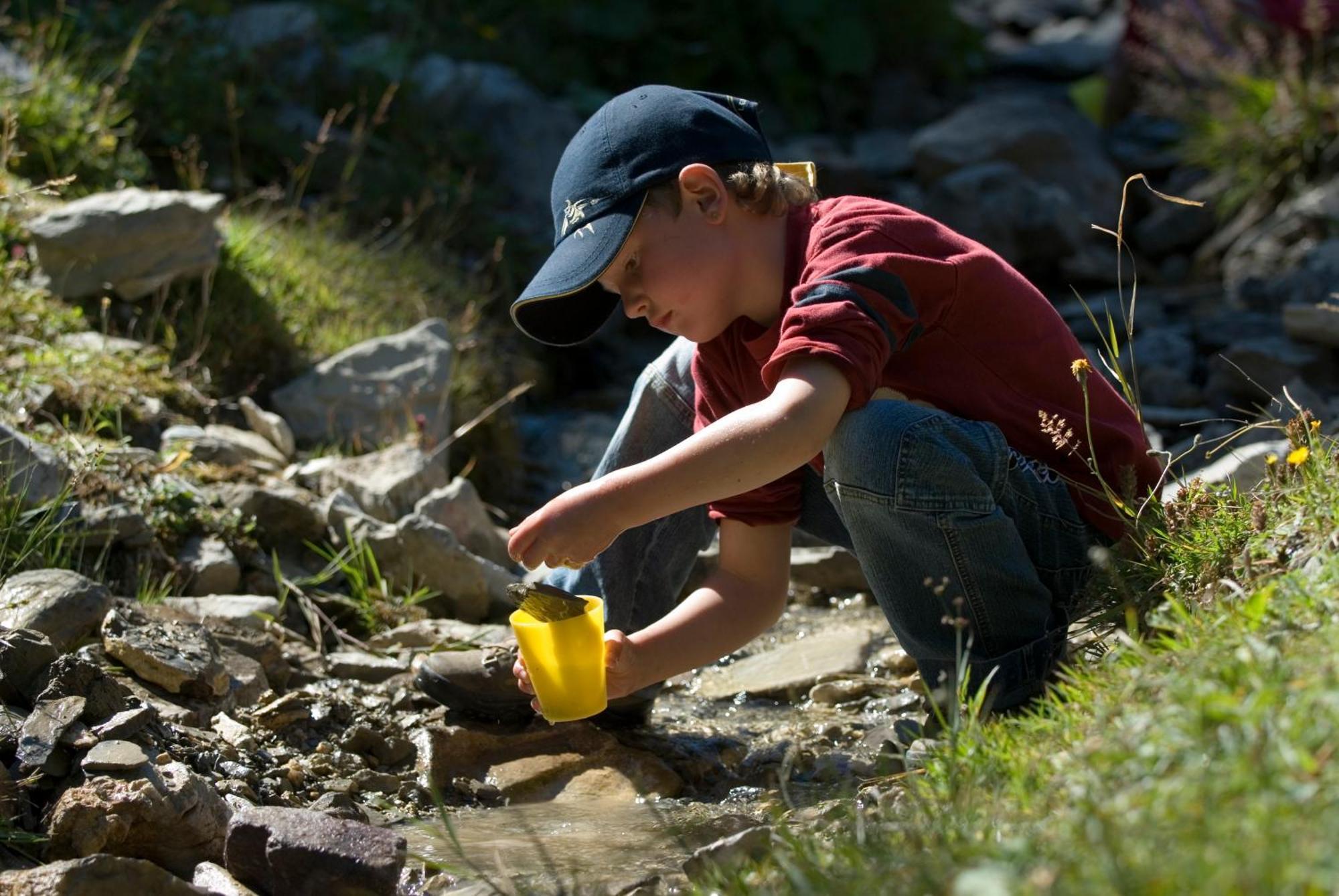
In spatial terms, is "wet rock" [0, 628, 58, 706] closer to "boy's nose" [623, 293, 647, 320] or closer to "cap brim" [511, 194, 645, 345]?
"cap brim" [511, 194, 645, 345]

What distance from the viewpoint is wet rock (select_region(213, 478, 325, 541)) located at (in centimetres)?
379

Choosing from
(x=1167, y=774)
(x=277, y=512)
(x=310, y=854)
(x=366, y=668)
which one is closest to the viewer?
(x=1167, y=774)

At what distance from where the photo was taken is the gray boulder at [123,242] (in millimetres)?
4523

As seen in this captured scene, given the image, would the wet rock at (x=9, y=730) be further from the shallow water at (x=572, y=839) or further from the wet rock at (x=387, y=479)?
the wet rock at (x=387, y=479)

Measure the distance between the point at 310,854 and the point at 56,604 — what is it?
975 mm

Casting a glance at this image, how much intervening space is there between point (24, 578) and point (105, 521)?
1.63 ft

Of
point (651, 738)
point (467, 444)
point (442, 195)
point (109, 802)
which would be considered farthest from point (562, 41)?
point (109, 802)

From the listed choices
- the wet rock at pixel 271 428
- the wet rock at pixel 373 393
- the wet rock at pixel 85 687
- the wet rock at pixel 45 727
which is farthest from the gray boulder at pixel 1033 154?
the wet rock at pixel 45 727

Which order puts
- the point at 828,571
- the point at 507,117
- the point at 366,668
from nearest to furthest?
the point at 366,668 → the point at 828,571 → the point at 507,117

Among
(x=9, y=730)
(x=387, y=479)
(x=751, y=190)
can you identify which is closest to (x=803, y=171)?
(x=751, y=190)

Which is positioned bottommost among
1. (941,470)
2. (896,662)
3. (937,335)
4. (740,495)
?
(896,662)

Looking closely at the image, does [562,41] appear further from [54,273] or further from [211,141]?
[54,273]

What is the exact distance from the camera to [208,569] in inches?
138

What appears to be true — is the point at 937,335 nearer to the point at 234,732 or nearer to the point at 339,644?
the point at 234,732
